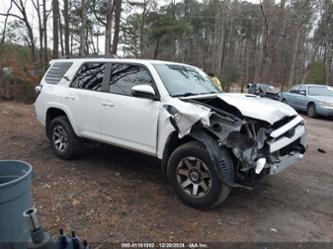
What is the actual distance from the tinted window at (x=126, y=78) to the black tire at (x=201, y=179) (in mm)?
1150

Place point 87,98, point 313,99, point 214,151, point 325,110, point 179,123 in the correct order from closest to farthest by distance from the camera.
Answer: point 214,151
point 179,123
point 87,98
point 325,110
point 313,99

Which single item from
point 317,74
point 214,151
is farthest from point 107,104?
point 317,74

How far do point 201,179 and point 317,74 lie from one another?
2512 centimetres

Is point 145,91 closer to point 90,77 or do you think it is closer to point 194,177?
point 194,177

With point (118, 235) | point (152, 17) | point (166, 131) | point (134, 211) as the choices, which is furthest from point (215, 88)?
point (152, 17)

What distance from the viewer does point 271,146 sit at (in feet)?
11.5

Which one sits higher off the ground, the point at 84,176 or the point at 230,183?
the point at 230,183

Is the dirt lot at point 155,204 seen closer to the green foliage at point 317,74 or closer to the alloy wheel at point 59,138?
the alloy wheel at point 59,138

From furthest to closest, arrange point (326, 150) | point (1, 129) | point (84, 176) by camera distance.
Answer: point (1, 129) → point (326, 150) → point (84, 176)

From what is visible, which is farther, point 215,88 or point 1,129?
point 1,129

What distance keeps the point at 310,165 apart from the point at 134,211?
374 cm

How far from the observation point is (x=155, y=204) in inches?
151

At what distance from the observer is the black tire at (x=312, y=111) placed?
12.5m

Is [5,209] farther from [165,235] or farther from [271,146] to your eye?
[271,146]
